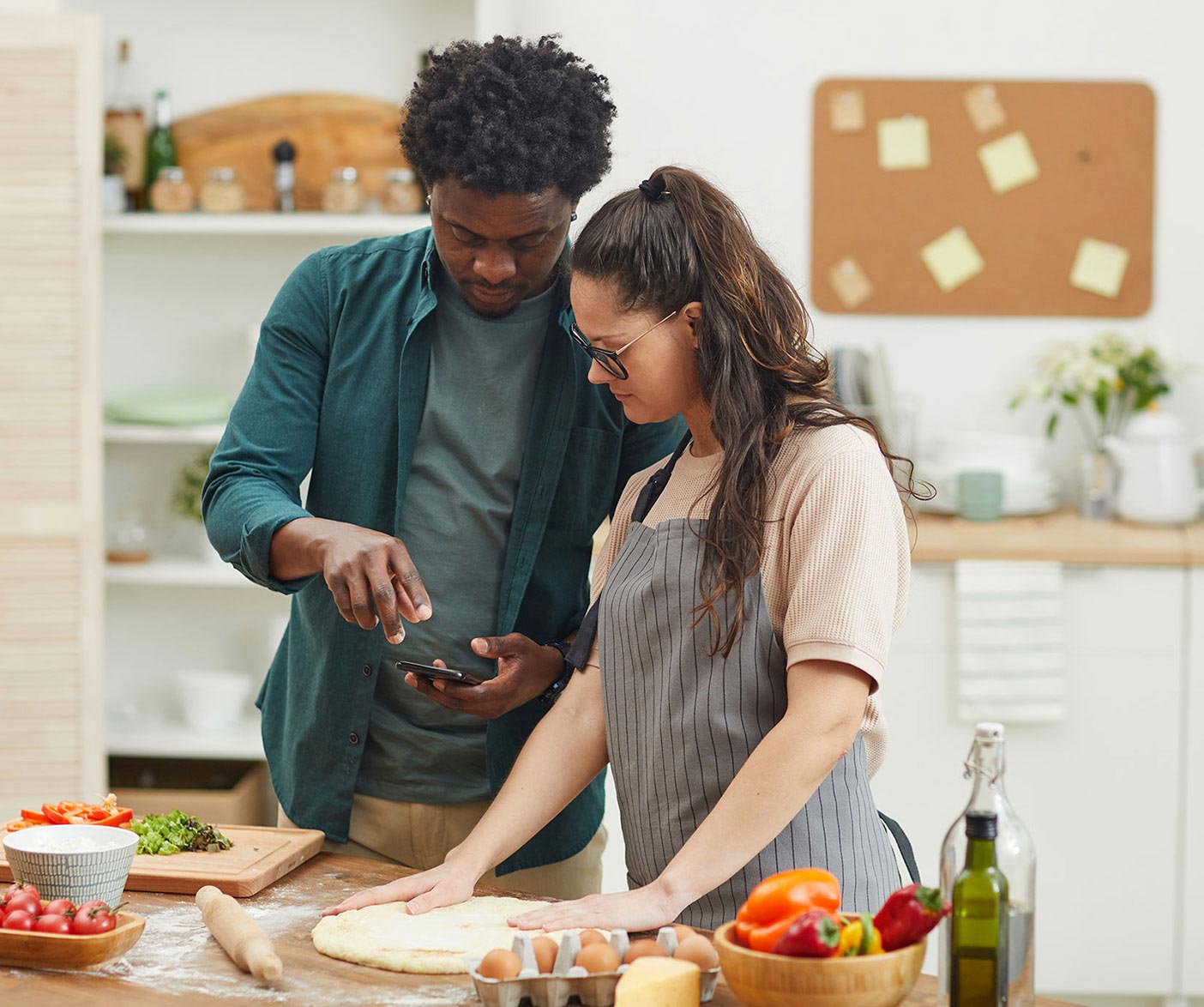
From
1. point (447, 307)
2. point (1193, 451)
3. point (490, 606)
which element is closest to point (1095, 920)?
point (1193, 451)

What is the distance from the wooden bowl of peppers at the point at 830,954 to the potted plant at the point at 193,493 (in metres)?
2.51

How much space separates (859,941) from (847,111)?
280cm

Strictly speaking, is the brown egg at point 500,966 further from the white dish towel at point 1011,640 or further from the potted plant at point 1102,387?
the potted plant at point 1102,387

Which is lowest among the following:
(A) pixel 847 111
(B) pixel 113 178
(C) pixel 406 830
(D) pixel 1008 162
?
(C) pixel 406 830

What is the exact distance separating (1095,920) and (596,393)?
6.55ft

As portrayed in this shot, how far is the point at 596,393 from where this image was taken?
5.78ft

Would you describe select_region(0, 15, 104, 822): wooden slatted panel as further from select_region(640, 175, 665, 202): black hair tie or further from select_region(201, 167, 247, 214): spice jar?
select_region(640, 175, 665, 202): black hair tie

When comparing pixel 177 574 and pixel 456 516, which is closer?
pixel 456 516

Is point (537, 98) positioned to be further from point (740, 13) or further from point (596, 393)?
point (740, 13)

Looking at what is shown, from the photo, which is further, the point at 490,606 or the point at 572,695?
the point at 490,606

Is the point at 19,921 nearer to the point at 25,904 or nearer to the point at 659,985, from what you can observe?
the point at 25,904

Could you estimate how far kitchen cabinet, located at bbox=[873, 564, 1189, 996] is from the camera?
116 inches

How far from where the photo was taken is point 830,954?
1.03 meters

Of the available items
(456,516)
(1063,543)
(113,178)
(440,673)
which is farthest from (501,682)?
(113,178)
